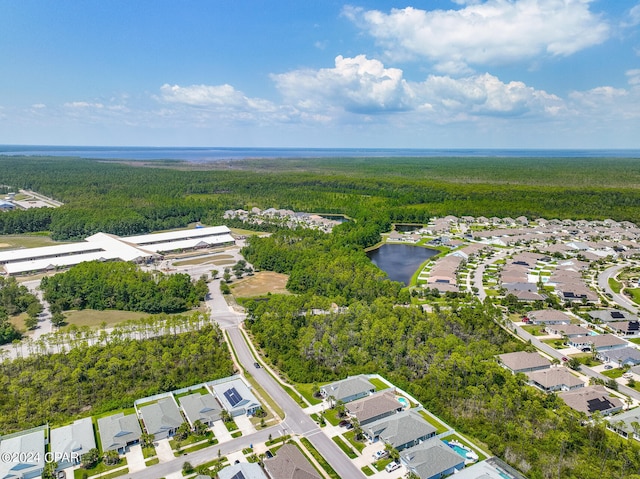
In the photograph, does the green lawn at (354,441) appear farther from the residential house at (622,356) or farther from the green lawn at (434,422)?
the residential house at (622,356)

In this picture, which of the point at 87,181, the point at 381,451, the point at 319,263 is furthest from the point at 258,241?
the point at 87,181

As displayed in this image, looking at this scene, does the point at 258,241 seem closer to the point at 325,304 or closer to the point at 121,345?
the point at 325,304

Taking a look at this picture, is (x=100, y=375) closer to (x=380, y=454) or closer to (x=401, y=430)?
(x=380, y=454)

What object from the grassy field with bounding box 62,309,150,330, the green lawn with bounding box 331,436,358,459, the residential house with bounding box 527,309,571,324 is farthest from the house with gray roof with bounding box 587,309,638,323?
the grassy field with bounding box 62,309,150,330

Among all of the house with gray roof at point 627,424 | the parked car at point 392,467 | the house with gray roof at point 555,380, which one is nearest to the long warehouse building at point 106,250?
the parked car at point 392,467

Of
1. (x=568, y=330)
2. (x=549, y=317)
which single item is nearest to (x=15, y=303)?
(x=549, y=317)

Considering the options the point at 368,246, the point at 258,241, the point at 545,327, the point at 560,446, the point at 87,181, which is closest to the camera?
the point at 560,446

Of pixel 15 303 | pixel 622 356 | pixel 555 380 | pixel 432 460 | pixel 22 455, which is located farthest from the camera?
pixel 15 303
